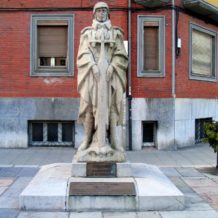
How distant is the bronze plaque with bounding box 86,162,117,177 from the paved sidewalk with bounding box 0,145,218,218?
3.53 feet

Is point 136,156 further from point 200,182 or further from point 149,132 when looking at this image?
point 200,182

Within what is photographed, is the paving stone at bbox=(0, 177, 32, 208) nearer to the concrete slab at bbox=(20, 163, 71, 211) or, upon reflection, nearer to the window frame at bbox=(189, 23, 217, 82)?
the concrete slab at bbox=(20, 163, 71, 211)

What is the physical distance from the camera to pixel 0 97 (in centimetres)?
1452

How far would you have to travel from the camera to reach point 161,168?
36.3 ft

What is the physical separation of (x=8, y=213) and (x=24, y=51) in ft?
27.4

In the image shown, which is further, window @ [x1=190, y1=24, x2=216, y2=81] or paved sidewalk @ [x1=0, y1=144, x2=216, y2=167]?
window @ [x1=190, y1=24, x2=216, y2=81]

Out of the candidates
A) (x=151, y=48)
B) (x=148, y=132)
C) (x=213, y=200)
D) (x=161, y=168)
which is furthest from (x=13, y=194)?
(x=151, y=48)

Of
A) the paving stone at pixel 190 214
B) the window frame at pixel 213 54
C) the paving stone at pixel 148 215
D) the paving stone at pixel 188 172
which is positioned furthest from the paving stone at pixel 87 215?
the window frame at pixel 213 54

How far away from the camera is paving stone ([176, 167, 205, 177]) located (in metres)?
10.2

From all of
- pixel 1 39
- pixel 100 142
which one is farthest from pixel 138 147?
pixel 100 142

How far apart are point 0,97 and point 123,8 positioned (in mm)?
4569

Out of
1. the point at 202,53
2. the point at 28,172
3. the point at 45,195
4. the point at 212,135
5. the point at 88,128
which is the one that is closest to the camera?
the point at 45,195

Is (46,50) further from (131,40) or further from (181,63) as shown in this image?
(181,63)

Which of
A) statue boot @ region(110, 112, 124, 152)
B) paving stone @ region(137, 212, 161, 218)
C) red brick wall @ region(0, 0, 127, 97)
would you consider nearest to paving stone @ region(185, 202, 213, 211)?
paving stone @ region(137, 212, 161, 218)
